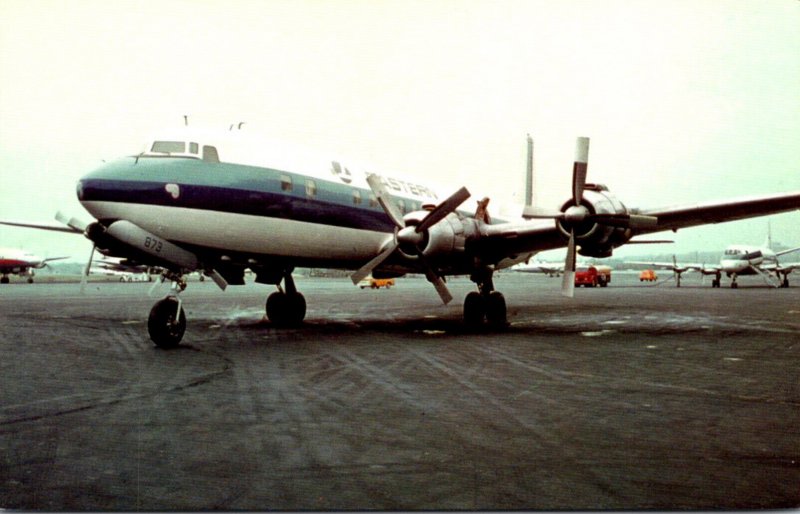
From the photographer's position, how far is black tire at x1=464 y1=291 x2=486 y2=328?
15.2 metres

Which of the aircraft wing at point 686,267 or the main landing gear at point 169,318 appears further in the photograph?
the aircraft wing at point 686,267

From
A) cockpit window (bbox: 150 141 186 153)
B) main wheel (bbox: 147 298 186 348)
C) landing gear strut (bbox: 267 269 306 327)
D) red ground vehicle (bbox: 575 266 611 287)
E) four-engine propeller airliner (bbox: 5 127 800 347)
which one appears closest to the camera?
four-engine propeller airliner (bbox: 5 127 800 347)

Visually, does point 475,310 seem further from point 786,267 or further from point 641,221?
point 786,267

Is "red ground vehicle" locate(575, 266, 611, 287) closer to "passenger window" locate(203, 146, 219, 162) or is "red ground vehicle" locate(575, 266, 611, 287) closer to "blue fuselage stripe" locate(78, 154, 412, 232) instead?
"blue fuselage stripe" locate(78, 154, 412, 232)

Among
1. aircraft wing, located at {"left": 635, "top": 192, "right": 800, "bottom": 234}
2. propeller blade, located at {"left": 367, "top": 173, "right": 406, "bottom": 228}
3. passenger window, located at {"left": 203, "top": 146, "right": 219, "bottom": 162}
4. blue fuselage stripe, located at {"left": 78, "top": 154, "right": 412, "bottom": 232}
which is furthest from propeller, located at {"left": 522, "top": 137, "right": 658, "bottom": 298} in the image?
passenger window, located at {"left": 203, "top": 146, "right": 219, "bottom": 162}

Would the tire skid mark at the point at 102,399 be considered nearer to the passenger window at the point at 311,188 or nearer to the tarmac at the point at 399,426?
the tarmac at the point at 399,426

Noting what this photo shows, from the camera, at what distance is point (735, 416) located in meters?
5.66

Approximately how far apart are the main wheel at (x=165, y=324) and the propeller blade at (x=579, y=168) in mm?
8247

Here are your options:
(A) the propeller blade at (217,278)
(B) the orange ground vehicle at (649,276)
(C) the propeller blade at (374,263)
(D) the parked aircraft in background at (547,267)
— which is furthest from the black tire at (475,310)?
(B) the orange ground vehicle at (649,276)

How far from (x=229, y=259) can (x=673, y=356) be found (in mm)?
8216

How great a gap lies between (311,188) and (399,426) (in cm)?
820

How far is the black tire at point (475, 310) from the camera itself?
15.2 m

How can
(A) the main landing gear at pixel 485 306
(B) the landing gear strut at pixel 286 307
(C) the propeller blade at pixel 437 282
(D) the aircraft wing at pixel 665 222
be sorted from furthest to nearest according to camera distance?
(B) the landing gear strut at pixel 286 307 → (A) the main landing gear at pixel 485 306 → (C) the propeller blade at pixel 437 282 → (D) the aircraft wing at pixel 665 222

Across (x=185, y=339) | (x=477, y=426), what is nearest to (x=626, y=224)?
(x=477, y=426)
